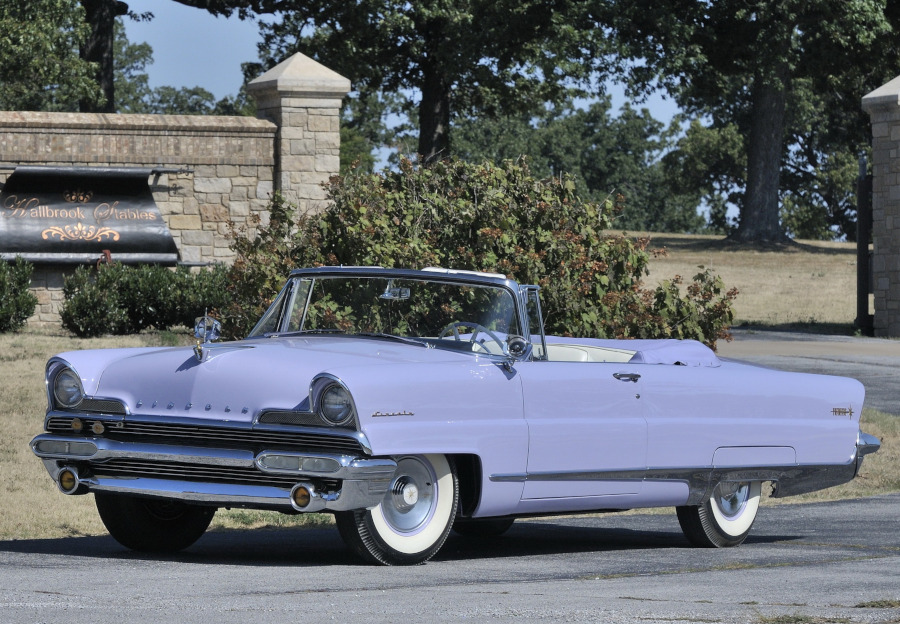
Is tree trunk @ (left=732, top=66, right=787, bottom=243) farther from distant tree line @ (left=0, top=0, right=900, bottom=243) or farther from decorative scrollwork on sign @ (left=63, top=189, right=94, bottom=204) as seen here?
decorative scrollwork on sign @ (left=63, top=189, right=94, bottom=204)

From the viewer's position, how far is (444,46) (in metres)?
34.5

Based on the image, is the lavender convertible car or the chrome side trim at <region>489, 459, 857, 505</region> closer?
the lavender convertible car

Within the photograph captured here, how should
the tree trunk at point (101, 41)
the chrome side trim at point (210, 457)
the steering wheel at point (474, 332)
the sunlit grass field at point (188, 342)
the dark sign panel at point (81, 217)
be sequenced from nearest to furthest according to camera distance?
the chrome side trim at point (210, 457) → the steering wheel at point (474, 332) → the sunlit grass field at point (188, 342) → the dark sign panel at point (81, 217) → the tree trunk at point (101, 41)

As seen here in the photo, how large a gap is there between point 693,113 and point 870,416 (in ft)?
189

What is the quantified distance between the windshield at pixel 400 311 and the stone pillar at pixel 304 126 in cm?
1373

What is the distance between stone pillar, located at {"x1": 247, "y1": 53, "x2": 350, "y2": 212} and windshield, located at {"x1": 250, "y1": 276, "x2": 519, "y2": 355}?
541 inches

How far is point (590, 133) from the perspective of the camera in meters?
89.8

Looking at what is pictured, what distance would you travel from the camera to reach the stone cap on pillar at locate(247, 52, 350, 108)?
21.8 meters

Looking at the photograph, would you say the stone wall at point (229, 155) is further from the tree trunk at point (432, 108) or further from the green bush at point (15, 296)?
the tree trunk at point (432, 108)

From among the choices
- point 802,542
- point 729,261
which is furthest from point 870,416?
point 729,261

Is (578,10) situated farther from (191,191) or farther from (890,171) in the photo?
(191,191)

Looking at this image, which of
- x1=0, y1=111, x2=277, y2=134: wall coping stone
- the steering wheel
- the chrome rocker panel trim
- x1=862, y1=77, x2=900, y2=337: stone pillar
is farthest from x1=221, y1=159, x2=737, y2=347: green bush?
x1=862, y1=77, x2=900, y2=337: stone pillar

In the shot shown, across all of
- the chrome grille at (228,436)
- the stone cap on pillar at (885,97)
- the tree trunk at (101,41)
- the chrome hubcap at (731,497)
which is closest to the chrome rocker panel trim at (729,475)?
the chrome hubcap at (731,497)

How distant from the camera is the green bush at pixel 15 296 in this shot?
19.8 meters
